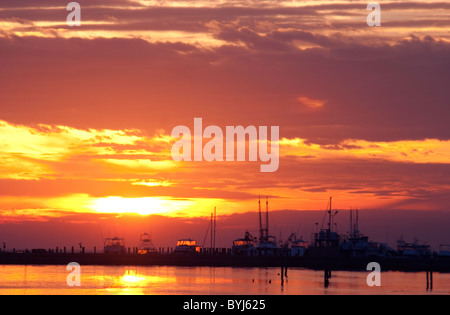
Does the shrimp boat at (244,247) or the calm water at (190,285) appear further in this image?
the shrimp boat at (244,247)

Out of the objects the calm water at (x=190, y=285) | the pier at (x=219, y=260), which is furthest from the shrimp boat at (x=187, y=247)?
the calm water at (x=190, y=285)

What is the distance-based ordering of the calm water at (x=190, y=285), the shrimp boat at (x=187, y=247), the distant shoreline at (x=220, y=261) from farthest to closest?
1. the shrimp boat at (x=187, y=247)
2. the distant shoreline at (x=220, y=261)
3. the calm water at (x=190, y=285)

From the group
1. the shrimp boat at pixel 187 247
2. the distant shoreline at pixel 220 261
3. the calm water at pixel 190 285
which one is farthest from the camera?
the shrimp boat at pixel 187 247

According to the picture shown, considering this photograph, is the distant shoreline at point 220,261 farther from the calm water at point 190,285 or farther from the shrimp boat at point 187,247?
the calm water at point 190,285

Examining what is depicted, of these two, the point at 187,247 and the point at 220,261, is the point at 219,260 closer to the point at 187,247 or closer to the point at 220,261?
the point at 220,261

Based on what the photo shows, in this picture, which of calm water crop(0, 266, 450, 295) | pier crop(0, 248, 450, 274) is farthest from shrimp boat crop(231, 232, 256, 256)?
calm water crop(0, 266, 450, 295)
